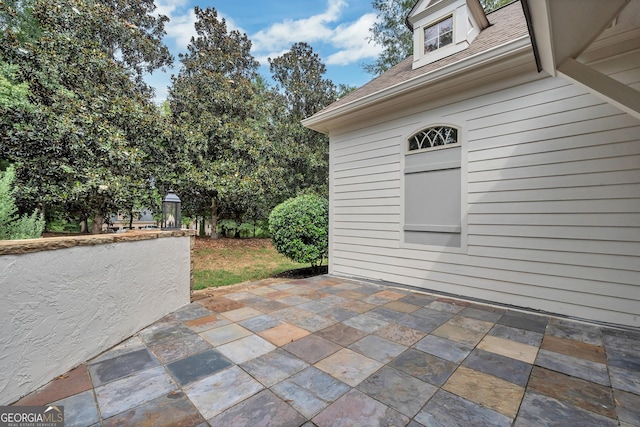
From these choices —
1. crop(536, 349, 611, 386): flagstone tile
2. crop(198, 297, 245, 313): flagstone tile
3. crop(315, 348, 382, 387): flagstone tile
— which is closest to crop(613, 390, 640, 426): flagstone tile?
crop(536, 349, 611, 386): flagstone tile

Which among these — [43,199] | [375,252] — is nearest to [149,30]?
[43,199]

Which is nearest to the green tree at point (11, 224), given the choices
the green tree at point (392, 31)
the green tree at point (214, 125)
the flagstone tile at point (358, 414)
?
the flagstone tile at point (358, 414)

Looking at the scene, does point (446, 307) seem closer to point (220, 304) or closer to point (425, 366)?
point (425, 366)

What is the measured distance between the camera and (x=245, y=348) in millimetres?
2289

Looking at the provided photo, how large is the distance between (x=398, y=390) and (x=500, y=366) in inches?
A: 35.2

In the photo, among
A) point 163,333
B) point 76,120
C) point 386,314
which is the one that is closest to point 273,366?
point 163,333

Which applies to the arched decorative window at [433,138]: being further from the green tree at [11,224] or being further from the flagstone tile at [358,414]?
the green tree at [11,224]

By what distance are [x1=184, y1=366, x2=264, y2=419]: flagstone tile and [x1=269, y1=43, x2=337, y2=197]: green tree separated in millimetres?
10117

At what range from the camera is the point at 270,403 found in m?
1.60

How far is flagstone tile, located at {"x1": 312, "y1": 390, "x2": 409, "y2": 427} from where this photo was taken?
56.6 inches

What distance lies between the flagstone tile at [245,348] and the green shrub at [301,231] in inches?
116

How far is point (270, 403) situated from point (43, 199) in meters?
7.64

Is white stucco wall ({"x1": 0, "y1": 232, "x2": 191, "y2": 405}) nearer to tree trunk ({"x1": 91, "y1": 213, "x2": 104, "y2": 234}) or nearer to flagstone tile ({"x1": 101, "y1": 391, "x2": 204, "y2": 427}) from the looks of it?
flagstone tile ({"x1": 101, "y1": 391, "x2": 204, "y2": 427})

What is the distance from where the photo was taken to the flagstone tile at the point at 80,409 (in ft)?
4.74
